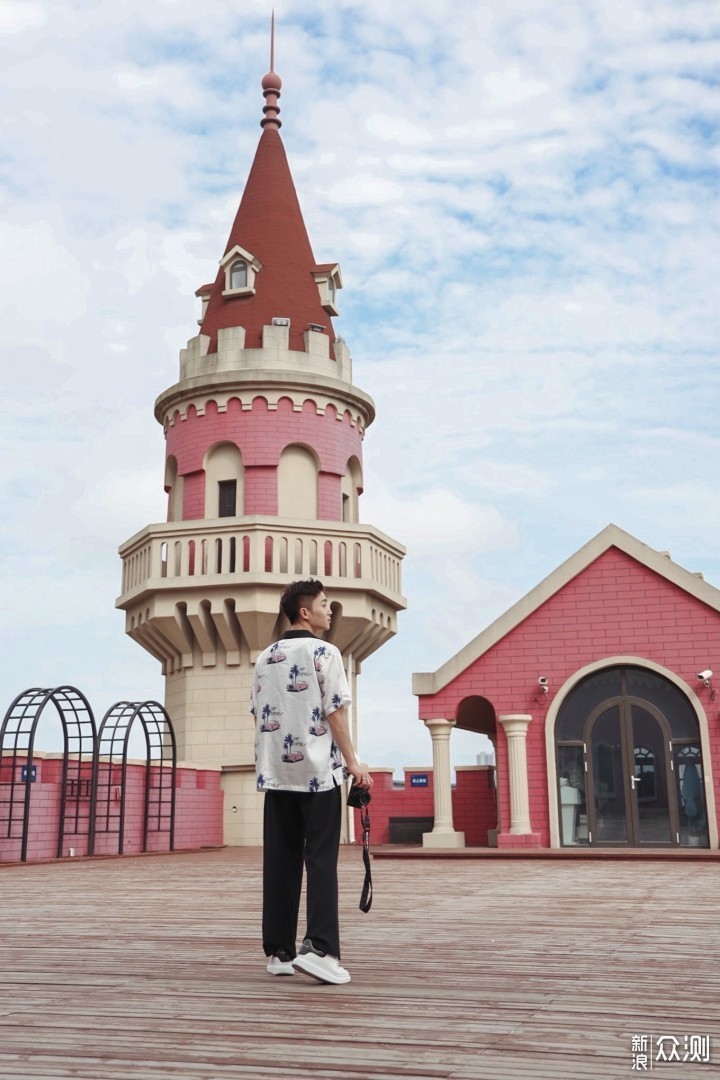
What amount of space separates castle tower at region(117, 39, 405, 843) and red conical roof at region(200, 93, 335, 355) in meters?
0.05

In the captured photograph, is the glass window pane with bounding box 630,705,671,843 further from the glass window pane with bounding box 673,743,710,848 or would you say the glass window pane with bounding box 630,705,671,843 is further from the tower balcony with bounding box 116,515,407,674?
the tower balcony with bounding box 116,515,407,674

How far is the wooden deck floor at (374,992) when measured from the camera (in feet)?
10.8

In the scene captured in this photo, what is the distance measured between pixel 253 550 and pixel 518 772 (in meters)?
8.00

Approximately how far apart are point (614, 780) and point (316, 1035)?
16045 millimetres

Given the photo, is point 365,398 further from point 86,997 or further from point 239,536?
point 86,997

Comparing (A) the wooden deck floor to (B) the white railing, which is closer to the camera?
(A) the wooden deck floor

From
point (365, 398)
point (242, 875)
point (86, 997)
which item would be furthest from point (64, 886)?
point (365, 398)

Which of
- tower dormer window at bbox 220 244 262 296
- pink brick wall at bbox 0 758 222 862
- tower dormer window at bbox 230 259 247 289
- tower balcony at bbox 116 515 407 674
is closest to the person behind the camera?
pink brick wall at bbox 0 758 222 862

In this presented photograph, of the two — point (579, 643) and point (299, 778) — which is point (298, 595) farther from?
point (579, 643)

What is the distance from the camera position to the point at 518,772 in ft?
63.0

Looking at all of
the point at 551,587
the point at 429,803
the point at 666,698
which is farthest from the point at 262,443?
the point at 666,698

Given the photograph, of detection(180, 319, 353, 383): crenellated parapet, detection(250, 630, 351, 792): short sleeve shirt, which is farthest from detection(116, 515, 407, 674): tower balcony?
detection(250, 630, 351, 792): short sleeve shirt

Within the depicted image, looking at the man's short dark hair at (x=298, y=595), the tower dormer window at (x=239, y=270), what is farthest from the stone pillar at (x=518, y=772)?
the man's short dark hair at (x=298, y=595)

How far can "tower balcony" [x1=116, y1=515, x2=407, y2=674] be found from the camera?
A: 24.3 metres
